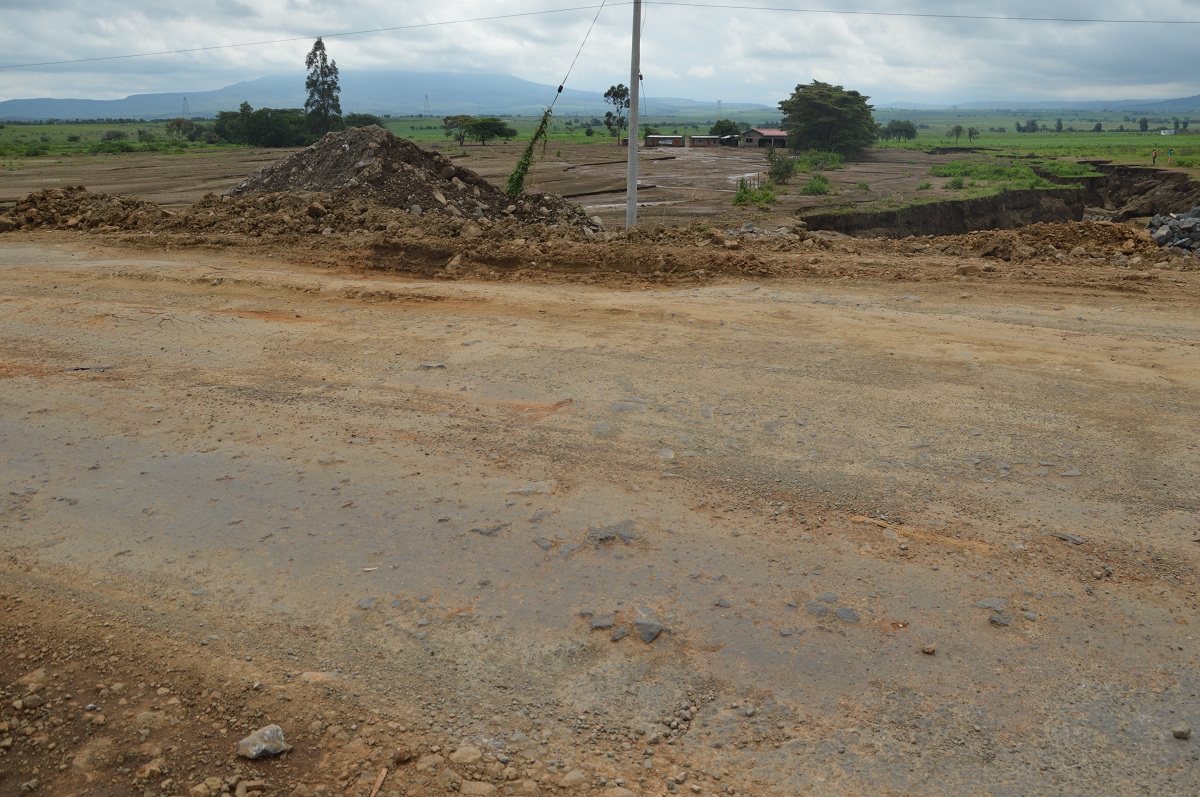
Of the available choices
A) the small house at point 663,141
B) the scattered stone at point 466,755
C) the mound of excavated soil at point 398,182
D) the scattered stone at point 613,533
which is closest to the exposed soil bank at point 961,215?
the mound of excavated soil at point 398,182

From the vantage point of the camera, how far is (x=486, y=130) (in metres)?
75.3

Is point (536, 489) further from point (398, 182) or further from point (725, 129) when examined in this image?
point (725, 129)

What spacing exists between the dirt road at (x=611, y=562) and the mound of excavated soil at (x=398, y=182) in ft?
26.4

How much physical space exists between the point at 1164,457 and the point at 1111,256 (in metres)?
7.55

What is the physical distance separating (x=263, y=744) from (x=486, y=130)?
75.9 m

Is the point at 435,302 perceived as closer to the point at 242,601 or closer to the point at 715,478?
the point at 715,478

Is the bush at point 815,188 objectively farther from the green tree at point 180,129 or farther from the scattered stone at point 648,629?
the green tree at point 180,129

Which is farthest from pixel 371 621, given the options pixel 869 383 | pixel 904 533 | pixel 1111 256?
pixel 1111 256

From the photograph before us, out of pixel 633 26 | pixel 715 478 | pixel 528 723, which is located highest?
pixel 633 26

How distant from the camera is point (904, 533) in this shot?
16.2 ft

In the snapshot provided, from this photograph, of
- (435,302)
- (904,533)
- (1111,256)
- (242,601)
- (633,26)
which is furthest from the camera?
(633,26)

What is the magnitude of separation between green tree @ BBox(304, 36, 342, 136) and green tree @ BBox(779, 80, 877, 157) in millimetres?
34556

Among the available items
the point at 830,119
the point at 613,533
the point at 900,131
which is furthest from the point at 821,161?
the point at 900,131

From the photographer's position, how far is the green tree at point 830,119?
192 feet
